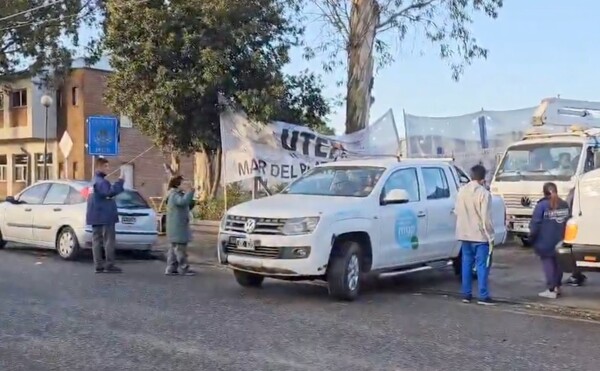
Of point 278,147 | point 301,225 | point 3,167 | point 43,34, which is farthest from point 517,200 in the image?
point 3,167

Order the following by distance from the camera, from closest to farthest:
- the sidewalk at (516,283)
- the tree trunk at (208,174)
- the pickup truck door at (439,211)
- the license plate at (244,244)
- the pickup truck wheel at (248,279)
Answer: the license plate at (244,244) → the sidewalk at (516,283) → the pickup truck wheel at (248,279) → the pickup truck door at (439,211) → the tree trunk at (208,174)

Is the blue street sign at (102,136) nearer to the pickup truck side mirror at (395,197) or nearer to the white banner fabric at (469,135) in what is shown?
the white banner fabric at (469,135)

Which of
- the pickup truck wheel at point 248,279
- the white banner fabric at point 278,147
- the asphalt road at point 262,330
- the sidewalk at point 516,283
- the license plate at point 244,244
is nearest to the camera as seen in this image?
the asphalt road at point 262,330

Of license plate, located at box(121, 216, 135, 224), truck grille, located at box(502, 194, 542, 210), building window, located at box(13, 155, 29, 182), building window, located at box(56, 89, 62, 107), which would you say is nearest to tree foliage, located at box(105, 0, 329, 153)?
license plate, located at box(121, 216, 135, 224)

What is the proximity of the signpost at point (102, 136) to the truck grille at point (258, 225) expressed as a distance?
8524 mm

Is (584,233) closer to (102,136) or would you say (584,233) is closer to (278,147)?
(278,147)

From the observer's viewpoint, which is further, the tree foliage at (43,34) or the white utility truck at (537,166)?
the tree foliage at (43,34)

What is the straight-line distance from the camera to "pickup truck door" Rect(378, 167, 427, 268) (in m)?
10.8

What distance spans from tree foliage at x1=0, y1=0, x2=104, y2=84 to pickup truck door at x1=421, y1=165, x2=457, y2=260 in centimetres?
2098

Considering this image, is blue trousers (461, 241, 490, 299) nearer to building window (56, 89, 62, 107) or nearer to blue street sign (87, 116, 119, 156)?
blue street sign (87, 116, 119, 156)

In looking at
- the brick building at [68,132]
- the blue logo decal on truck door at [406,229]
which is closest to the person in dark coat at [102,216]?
the blue logo decal on truck door at [406,229]

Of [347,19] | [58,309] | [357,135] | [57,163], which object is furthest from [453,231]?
[57,163]

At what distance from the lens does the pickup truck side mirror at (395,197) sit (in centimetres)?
1079

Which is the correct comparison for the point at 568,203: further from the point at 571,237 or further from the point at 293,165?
the point at 293,165
